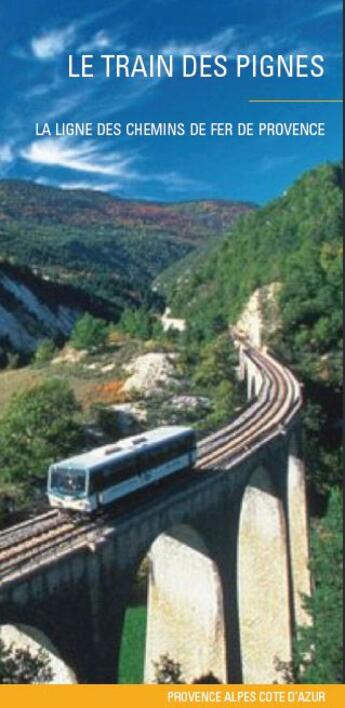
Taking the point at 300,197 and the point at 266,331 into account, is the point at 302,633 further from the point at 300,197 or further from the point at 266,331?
the point at 300,197

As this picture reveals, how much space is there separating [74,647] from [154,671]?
12.5 metres

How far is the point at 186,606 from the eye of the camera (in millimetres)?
36094

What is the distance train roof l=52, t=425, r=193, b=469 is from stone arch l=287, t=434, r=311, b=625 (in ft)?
55.9

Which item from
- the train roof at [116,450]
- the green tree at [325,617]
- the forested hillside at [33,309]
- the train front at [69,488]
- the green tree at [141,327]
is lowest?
the green tree at [325,617]

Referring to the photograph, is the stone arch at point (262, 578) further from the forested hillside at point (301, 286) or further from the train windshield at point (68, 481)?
the train windshield at point (68, 481)

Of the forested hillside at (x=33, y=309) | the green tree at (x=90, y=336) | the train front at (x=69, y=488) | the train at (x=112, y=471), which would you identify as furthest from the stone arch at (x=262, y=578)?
the forested hillside at (x=33, y=309)

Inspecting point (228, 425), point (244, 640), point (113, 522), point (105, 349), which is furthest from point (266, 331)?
Answer: point (113, 522)

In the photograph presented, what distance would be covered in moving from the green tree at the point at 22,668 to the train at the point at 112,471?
585cm

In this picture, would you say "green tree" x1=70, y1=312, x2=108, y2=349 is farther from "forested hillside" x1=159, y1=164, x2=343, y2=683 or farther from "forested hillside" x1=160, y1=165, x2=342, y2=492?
"forested hillside" x1=160, y1=165, x2=342, y2=492

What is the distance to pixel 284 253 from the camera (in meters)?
123

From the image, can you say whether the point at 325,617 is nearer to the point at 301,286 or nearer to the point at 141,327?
the point at 301,286

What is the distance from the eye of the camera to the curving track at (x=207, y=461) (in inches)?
1010

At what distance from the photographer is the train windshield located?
1101 inches

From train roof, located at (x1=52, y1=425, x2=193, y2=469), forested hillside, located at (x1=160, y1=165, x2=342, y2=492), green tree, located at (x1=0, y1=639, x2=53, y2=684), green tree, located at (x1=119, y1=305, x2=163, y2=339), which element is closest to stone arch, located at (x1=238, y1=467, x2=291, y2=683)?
train roof, located at (x1=52, y1=425, x2=193, y2=469)
